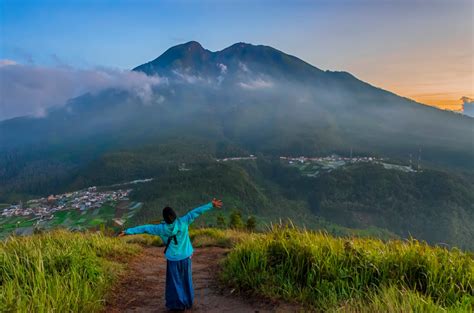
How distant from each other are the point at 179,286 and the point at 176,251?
569 millimetres

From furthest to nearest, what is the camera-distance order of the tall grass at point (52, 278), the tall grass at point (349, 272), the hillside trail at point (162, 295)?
the hillside trail at point (162, 295) < the tall grass at point (349, 272) < the tall grass at point (52, 278)

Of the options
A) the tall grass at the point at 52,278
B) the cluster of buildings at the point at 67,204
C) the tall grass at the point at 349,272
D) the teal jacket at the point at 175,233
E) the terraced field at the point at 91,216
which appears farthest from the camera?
the cluster of buildings at the point at 67,204

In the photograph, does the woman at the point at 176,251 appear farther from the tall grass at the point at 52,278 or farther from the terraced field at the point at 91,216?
the terraced field at the point at 91,216

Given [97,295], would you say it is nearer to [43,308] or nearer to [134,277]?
[43,308]

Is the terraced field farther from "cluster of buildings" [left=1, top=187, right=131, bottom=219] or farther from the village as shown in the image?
the village

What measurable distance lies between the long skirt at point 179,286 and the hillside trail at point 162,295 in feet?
0.60

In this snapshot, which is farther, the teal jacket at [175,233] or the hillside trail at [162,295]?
the teal jacket at [175,233]

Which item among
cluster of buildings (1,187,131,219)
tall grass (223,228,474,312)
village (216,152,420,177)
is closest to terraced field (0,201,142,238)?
cluster of buildings (1,187,131,219)

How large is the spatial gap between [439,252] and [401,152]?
21099cm

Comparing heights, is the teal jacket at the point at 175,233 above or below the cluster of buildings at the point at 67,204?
above

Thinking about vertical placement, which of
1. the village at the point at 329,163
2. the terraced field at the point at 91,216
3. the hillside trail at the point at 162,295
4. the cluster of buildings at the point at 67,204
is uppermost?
the hillside trail at the point at 162,295

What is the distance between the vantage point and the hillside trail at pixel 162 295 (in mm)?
5680

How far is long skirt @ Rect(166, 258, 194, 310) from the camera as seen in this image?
19.2 feet

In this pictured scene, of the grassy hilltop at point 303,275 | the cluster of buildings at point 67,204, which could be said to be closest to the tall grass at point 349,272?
the grassy hilltop at point 303,275
